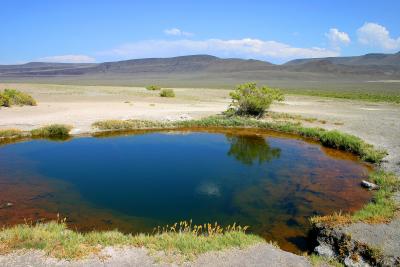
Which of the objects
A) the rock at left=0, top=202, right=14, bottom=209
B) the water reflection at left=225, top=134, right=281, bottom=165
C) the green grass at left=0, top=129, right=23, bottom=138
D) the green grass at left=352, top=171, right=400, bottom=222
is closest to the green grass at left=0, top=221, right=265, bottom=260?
the green grass at left=352, top=171, right=400, bottom=222

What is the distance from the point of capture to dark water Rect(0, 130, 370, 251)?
10773 mm

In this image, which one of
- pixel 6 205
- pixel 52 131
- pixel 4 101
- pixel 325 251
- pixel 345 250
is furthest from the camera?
pixel 4 101

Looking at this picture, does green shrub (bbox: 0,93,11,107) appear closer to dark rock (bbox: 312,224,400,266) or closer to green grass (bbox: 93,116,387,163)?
green grass (bbox: 93,116,387,163)

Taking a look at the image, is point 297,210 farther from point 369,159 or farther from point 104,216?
point 369,159

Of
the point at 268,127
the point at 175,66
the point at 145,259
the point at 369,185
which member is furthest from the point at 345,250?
the point at 175,66

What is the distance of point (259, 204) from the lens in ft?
38.5

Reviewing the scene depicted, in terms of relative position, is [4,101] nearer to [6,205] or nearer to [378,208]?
[6,205]

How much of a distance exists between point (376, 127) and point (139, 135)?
13.6 metres

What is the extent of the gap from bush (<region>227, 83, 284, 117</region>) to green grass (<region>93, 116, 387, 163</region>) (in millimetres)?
1605

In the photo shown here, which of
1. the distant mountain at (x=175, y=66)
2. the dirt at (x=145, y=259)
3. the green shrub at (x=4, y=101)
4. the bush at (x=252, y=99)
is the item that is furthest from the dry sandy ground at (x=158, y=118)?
the distant mountain at (x=175, y=66)

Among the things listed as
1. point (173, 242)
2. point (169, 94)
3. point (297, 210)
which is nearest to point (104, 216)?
point (173, 242)

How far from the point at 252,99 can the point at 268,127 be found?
12.3 ft

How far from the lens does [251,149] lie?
19422 millimetres

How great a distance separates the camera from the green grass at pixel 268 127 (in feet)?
60.4
